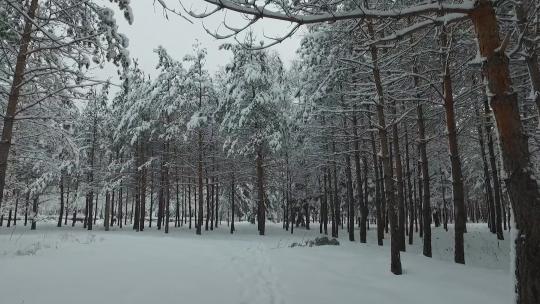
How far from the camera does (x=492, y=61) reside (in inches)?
150

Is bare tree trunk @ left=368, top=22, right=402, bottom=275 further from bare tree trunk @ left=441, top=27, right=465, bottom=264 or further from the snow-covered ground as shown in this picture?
bare tree trunk @ left=441, top=27, right=465, bottom=264

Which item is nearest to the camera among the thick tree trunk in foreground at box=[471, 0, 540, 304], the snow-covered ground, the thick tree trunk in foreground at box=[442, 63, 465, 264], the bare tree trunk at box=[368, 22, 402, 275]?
the thick tree trunk in foreground at box=[471, 0, 540, 304]

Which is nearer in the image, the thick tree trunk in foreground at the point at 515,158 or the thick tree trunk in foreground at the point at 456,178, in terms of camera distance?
the thick tree trunk in foreground at the point at 515,158

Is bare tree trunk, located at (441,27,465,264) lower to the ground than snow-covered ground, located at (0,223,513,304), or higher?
higher

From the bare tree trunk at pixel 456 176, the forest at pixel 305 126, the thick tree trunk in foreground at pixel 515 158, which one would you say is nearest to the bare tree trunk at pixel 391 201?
the forest at pixel 305 126

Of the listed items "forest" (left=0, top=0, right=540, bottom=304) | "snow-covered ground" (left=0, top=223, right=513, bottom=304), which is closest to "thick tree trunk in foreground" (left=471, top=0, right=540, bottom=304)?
"forest" (left=0, top=0, right=540, bottom=304)

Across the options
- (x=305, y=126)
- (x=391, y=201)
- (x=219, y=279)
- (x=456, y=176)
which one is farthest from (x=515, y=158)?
(x=305, y=126)

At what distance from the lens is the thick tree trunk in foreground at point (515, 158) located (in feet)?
11.1

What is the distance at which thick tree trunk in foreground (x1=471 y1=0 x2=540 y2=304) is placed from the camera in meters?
3.39

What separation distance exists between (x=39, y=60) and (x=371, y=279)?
9.69 meters

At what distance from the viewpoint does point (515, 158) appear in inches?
142

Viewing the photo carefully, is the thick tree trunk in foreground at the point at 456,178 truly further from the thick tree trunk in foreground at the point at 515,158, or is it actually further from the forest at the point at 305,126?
the thick tree trunk in foreground at the point at 515,158

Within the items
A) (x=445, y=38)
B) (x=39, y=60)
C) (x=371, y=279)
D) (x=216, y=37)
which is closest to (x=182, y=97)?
(x=39, y=60)

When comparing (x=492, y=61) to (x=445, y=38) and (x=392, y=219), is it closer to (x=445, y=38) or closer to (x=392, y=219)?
(x=392, y=219)
